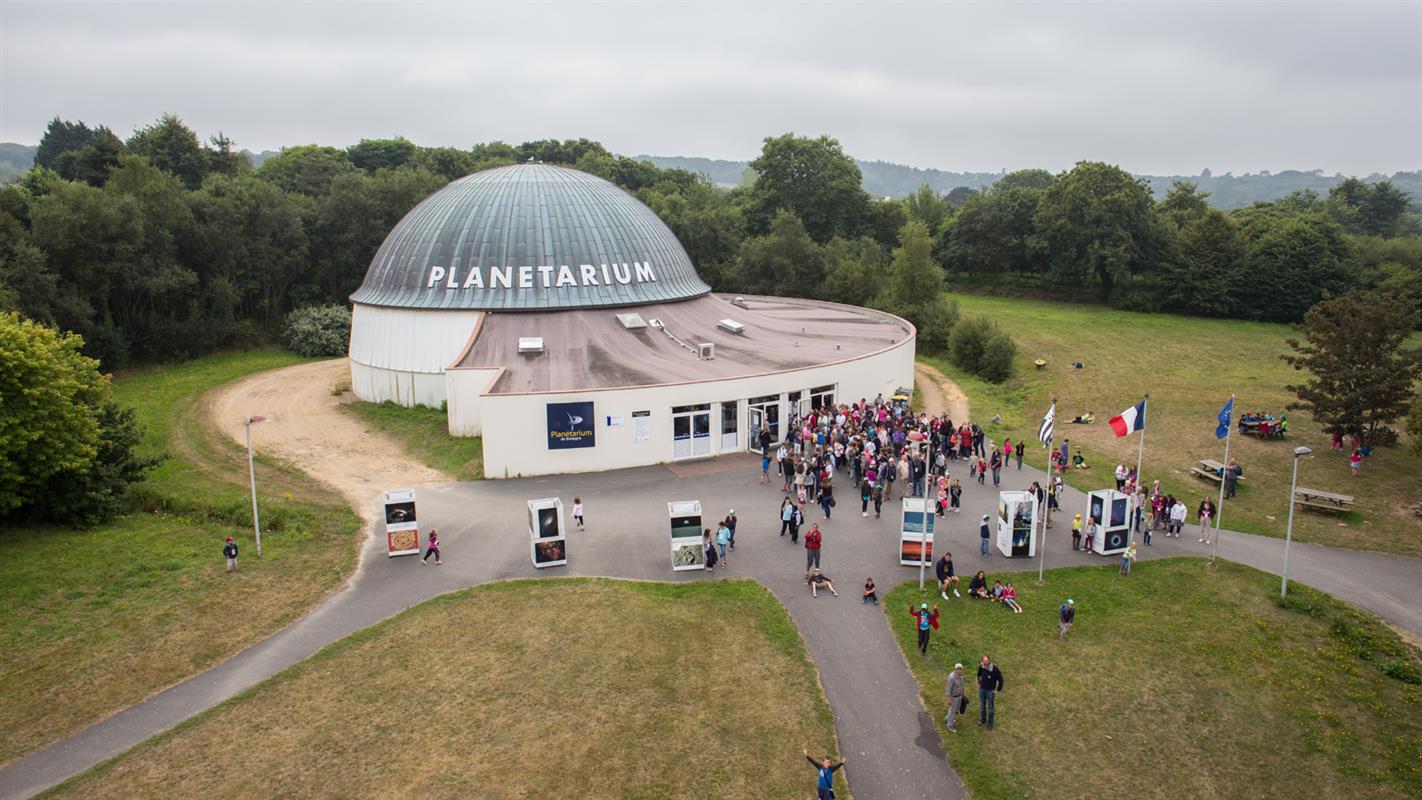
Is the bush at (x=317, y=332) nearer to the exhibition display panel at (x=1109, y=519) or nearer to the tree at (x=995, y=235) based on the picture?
the exhibition display panel at (x=1109, y=519)

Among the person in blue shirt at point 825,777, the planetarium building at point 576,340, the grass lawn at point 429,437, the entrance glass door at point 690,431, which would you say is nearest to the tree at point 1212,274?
the planetarium building at point 576,340

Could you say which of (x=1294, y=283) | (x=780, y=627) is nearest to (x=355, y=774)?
(x=780, y=627)

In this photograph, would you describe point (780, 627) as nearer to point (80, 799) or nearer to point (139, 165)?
point (80, 799)

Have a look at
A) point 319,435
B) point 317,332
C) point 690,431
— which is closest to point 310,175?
point 317,332

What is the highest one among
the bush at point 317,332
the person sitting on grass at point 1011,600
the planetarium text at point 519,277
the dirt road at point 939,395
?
the planetarium text at point 519,277

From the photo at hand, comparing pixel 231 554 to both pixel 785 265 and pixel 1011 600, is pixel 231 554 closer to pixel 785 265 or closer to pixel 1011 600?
pixel 1011 600

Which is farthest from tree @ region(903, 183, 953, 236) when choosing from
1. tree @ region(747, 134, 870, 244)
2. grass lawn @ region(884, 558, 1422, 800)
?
grass lawn @ region(884, 558, 1422, 800)
